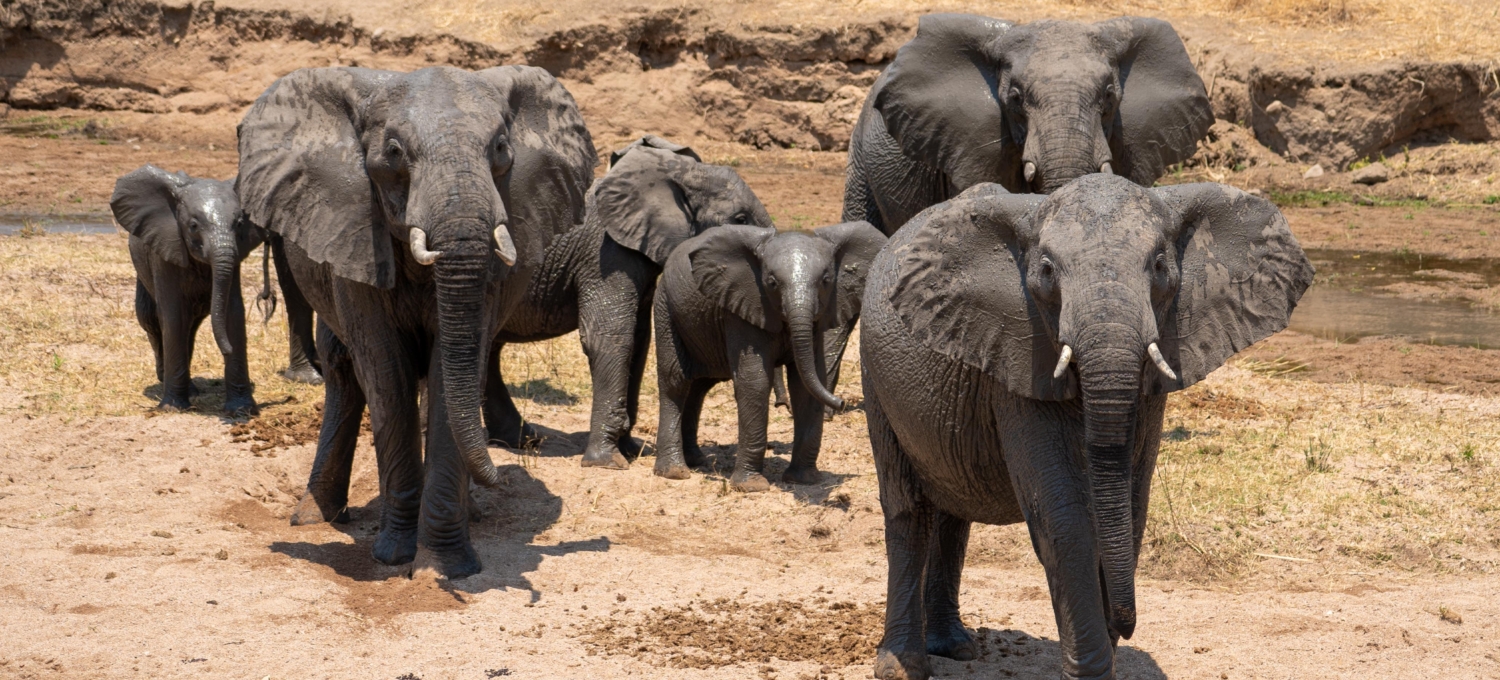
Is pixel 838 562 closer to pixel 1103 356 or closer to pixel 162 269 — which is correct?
pixel 1103 356

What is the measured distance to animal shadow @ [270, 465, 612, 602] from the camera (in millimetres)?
6953

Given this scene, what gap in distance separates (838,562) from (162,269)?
532 centimetres

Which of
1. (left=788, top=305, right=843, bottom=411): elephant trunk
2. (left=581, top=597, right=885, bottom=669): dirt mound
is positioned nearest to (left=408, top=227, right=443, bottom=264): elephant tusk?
(left=581, top=597, right=885, bottom=669): dirt mound

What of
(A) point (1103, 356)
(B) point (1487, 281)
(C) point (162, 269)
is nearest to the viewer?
(A) point (1103, 356)

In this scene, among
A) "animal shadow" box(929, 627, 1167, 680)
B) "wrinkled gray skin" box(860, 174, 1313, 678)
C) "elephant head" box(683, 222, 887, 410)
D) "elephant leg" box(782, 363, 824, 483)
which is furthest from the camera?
"elephant leg" box(782, 363, 824, 483)

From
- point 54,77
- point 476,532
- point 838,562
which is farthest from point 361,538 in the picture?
point 54,77

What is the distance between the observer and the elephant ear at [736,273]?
8375 millimetres

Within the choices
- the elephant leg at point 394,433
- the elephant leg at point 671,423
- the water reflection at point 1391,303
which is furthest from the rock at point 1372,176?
the elephant leg at point 394,433

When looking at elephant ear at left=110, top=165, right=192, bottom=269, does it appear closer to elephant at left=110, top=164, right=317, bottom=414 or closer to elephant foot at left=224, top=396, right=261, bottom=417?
elephant at left=110, top=164, right=317, bottom=414

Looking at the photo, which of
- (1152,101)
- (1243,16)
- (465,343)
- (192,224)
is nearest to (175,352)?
(192,224)

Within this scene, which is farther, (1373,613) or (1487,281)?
(1487,281)

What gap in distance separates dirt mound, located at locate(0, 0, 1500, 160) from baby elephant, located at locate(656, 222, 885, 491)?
14.8 metres

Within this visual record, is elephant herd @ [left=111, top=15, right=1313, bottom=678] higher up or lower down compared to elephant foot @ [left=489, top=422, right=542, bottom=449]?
higher up

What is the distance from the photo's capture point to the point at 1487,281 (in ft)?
50.6
